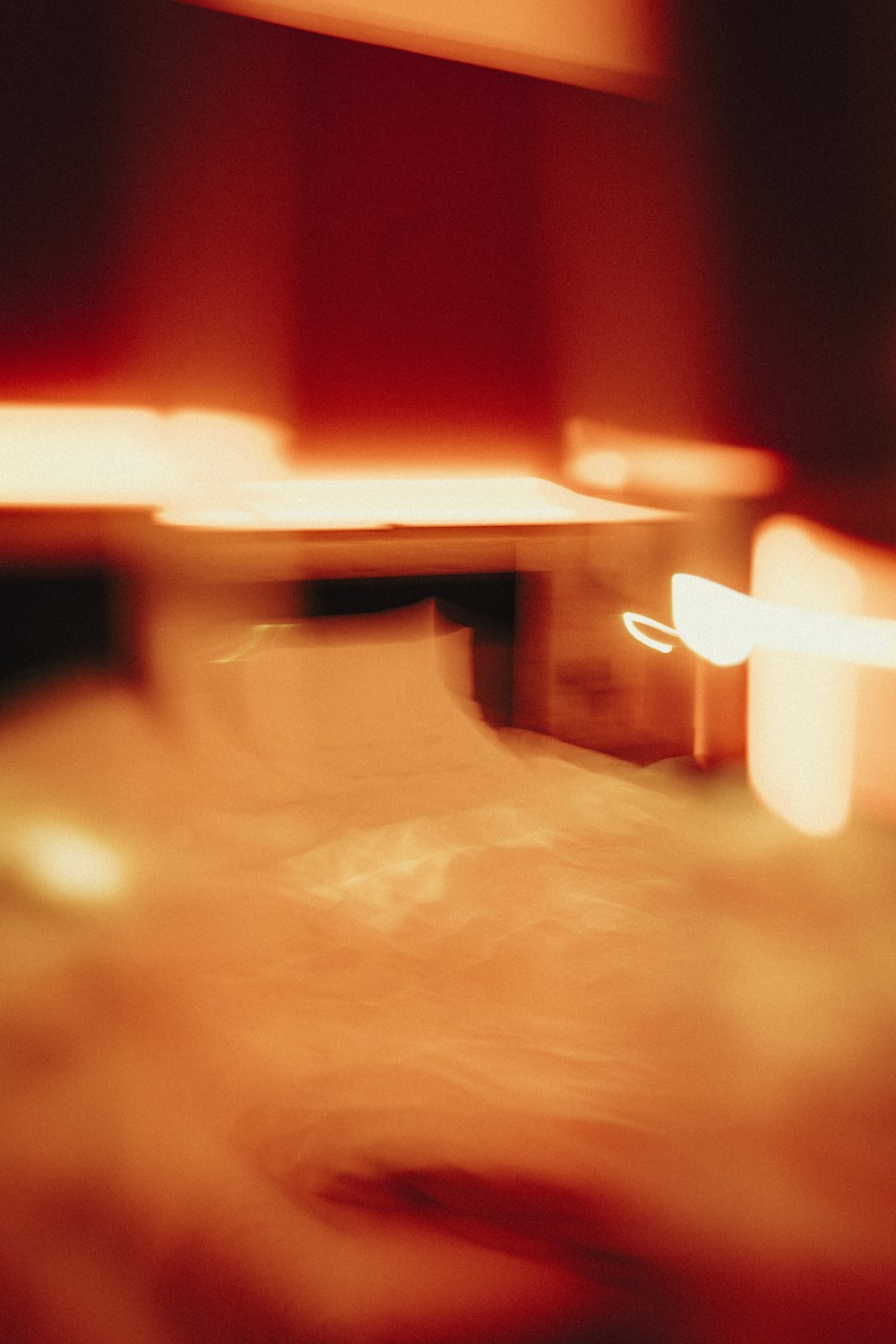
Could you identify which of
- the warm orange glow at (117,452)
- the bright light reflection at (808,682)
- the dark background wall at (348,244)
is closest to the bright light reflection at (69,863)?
the warm orange glow at (117,452)

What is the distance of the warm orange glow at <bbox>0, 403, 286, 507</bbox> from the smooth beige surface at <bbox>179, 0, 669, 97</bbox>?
984 millimetres

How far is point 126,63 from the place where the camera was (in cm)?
238

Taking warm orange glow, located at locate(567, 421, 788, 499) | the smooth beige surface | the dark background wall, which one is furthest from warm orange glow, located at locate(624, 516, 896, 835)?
the smooth beige surface

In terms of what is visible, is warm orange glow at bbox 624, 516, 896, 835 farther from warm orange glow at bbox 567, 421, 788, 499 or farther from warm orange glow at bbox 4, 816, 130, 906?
warm orange glow at bbox 4, 816, 130, 906

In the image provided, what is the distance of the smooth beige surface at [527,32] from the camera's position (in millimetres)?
2699

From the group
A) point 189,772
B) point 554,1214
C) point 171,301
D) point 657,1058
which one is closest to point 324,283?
point 171,301

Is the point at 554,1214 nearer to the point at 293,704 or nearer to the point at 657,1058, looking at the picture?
the point at 657,1058

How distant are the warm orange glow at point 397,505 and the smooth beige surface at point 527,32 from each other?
1082 millimetres

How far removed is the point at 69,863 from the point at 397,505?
133cm

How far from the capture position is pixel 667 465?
10.7 ft

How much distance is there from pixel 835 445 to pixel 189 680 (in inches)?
70.9

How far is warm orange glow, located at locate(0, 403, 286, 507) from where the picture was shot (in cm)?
242

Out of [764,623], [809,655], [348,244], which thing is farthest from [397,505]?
[809,655]

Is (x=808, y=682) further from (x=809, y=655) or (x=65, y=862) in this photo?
(x=65, y=862)
